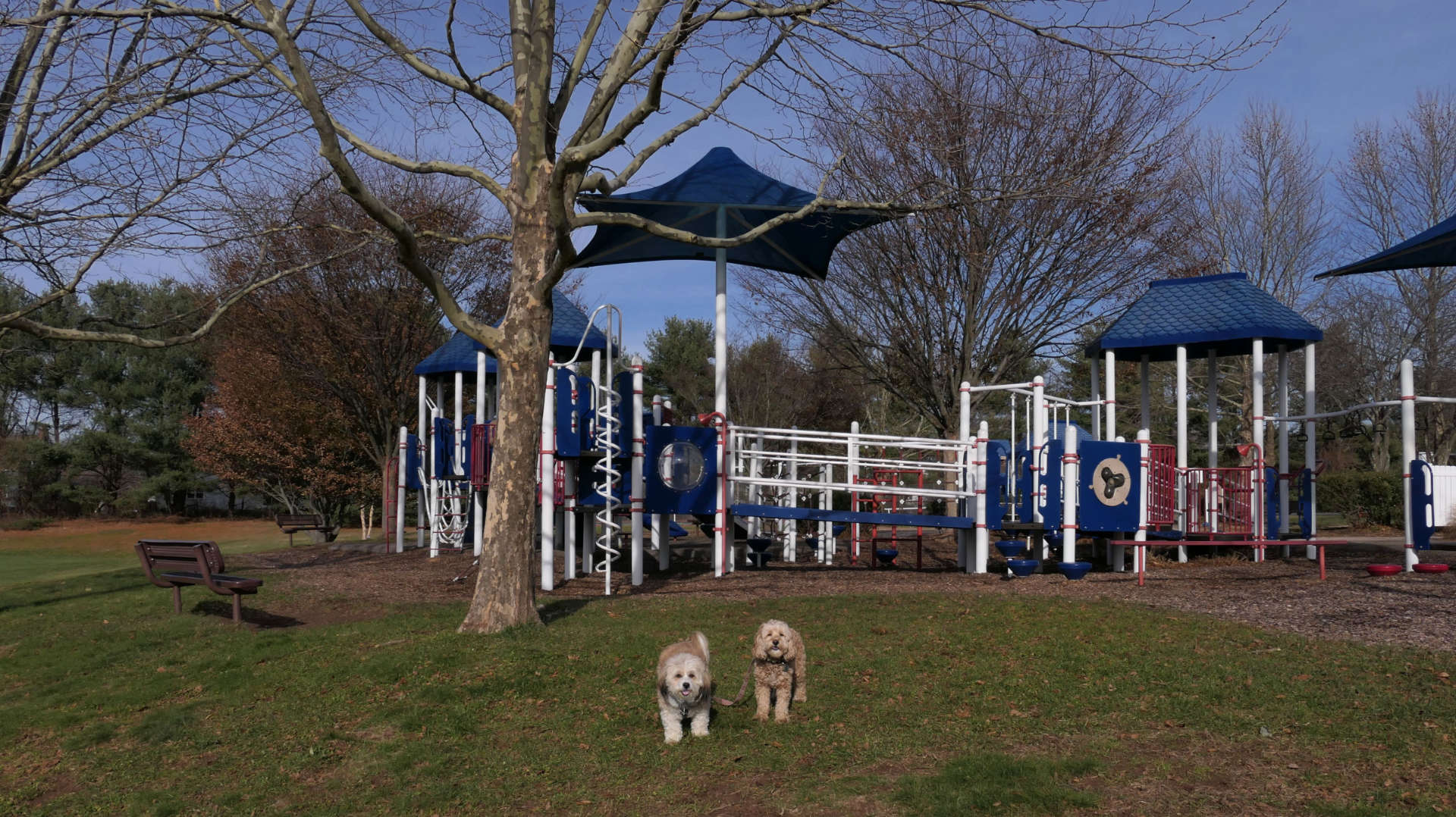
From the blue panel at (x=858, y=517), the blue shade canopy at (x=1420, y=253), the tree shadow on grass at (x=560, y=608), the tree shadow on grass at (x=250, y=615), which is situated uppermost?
the blue shade canopy at (x=1420, y=253)

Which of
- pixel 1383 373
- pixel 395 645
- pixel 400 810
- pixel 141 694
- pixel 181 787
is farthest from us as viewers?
pixel 1383 373

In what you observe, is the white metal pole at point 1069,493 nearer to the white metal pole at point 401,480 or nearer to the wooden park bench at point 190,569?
the wooden park bench at point 190,569

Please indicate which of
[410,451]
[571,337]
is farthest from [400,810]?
[410,451]

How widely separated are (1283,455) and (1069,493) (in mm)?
5273

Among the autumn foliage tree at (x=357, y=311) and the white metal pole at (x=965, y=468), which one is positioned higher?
the autumn foliage tree at (x=357, y=311)

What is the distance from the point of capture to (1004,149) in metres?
18.5

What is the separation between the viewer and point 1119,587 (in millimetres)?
12180

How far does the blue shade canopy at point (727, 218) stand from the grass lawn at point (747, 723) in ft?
20.4

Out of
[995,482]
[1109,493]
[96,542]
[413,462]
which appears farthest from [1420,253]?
[96,542]

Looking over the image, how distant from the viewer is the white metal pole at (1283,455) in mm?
16172

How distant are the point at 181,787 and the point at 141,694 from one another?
97.4 inches

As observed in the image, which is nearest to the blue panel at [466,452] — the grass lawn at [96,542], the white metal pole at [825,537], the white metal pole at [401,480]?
the white metal pole at [401,480]

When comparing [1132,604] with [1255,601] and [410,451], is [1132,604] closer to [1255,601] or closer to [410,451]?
[1255,601]

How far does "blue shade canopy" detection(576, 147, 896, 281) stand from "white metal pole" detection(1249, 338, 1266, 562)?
604 centimetres
